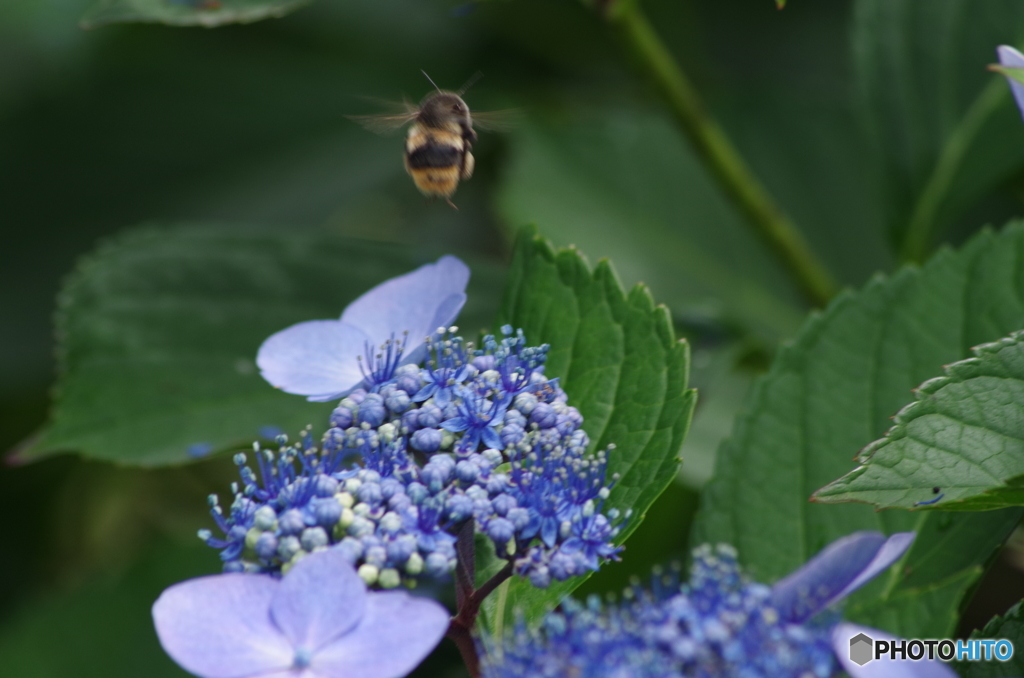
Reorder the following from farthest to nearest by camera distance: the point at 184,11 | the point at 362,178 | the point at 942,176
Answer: the point at 362,178 < the point at 942,176 < the point at 184,11

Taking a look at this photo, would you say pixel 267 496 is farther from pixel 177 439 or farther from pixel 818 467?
pixel 177 439

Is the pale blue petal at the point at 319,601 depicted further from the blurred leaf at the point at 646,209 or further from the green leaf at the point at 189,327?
the blurred leaf at the point at 646,209

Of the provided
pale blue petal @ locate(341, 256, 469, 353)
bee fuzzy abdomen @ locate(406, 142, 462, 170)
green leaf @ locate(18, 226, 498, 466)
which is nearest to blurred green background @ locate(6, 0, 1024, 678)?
green leaf @ locate(18, 226, 498, 466)

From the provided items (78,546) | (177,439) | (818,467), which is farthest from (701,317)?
(78,546)

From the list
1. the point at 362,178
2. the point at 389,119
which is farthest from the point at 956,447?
the point at 362,178

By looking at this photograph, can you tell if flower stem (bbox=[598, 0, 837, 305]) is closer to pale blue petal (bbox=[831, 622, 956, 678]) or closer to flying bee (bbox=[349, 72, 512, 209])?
flying bee (bbox=[349, 72, 512, 209])

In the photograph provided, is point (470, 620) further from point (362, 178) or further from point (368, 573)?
point (362, 178)
